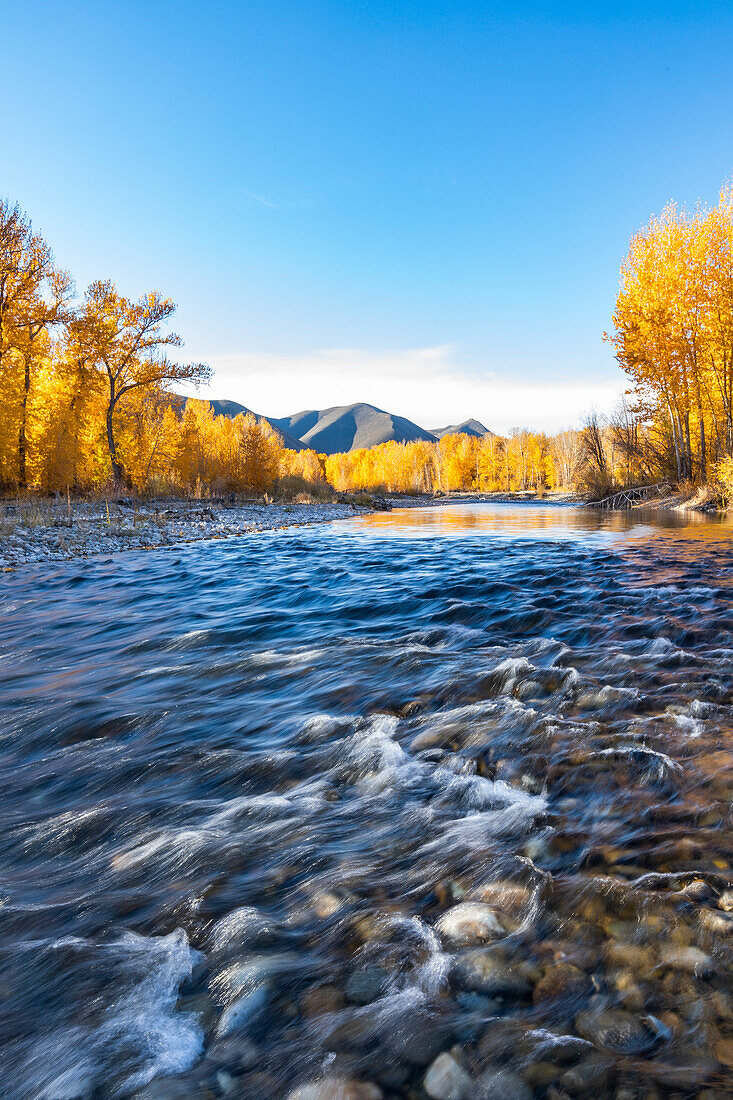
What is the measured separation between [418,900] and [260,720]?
219 centimetres

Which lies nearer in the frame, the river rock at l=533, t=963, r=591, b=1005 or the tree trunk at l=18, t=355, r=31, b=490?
the river rock at l=533, t=963, r=591, b=1005

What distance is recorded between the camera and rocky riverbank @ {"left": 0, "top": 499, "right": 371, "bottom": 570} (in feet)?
44.5

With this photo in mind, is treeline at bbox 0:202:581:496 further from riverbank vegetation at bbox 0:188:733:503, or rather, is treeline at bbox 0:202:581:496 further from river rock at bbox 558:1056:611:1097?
river rock at bbox 558:1056:611:1097

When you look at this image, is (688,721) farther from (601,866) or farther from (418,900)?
(418,900)

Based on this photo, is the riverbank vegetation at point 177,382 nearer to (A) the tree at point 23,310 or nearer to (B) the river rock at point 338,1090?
(A) the tree at point 23,310

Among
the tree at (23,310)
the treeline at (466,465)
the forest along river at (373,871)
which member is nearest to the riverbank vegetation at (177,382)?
the tree at (23,310)

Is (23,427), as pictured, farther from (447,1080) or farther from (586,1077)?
(586,1077)

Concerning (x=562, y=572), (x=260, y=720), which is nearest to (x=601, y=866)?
(x=260, y=720)

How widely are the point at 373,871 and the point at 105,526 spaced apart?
18.4m

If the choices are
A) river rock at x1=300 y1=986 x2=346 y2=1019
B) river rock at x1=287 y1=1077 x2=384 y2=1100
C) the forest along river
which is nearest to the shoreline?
the forest along river

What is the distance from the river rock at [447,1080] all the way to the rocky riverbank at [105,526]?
508 inches

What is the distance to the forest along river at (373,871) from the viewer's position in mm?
1560

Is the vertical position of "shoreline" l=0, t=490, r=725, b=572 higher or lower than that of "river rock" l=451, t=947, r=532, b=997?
higher

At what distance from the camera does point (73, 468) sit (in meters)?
25.4
